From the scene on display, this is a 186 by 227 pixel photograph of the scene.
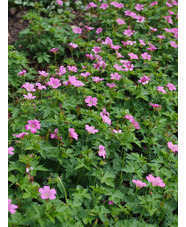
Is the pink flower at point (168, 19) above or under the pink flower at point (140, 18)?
under

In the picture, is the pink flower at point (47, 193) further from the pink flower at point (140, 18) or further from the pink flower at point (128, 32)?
the pink flower at point (140, 18)

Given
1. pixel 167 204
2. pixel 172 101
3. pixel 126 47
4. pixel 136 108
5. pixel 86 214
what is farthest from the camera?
pixel 126 47

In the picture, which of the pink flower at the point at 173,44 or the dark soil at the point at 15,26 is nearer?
the pink flower at the point at 173,44

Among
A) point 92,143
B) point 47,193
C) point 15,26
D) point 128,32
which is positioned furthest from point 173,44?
point 47,193

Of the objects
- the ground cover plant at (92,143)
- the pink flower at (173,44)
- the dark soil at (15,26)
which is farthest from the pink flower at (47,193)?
the dark soil at (15,26)

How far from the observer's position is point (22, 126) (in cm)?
232

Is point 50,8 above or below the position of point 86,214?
above

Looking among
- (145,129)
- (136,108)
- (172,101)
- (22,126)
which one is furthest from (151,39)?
(22,126)

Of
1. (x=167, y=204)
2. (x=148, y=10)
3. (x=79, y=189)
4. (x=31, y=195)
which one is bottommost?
(x=167, y=204)

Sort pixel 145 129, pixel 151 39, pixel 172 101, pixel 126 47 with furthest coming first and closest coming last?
pixel 151 39
pixel 126 47
pixel 172 101
pixel 145 129

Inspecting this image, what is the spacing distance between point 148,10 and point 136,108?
2.58 metres

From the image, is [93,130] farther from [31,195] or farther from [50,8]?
[50,8]

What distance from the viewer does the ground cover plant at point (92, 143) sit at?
1945 mm

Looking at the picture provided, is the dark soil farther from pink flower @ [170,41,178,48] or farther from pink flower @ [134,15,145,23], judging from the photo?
pink flower @ [170,41,178,48]
